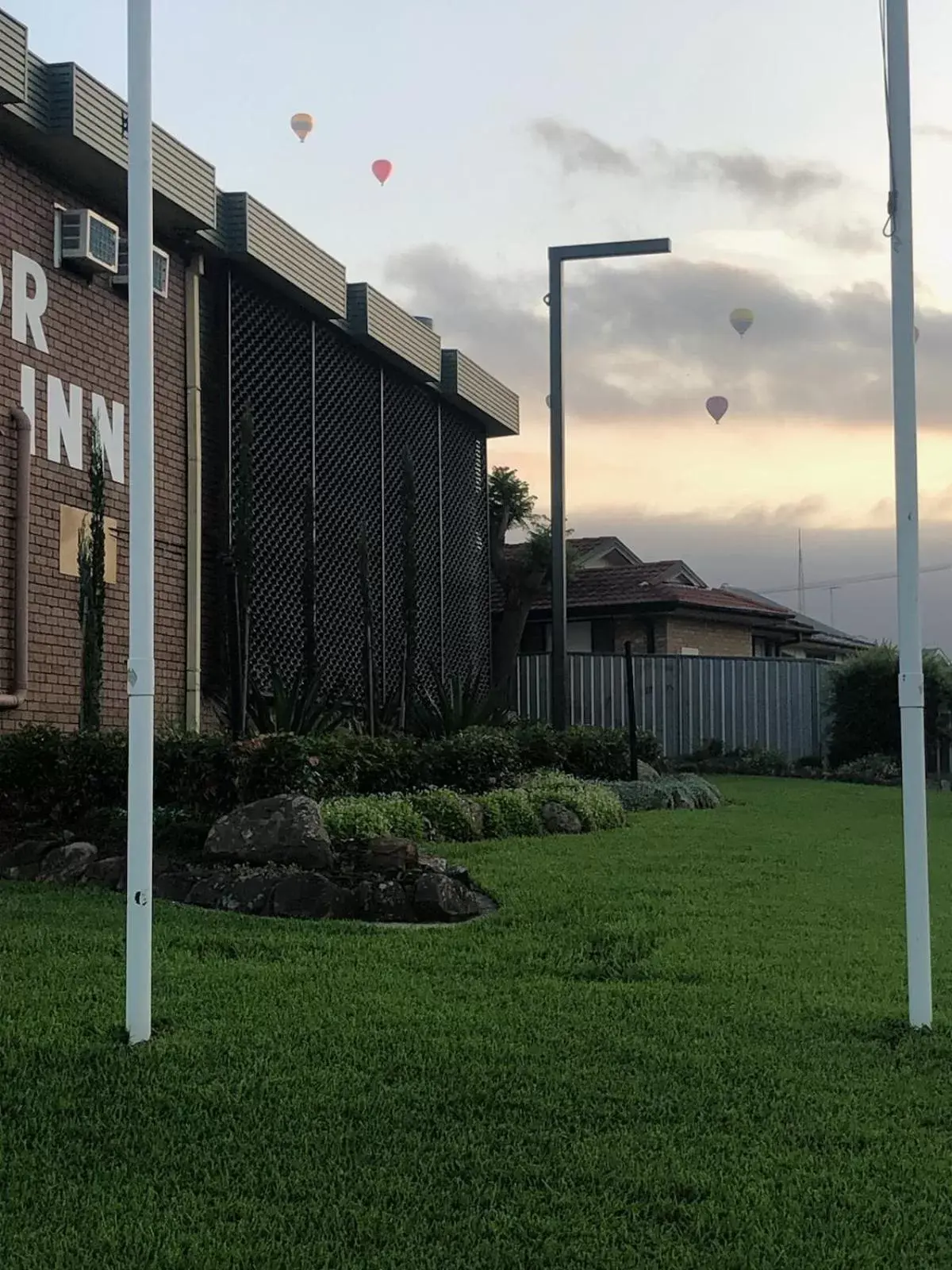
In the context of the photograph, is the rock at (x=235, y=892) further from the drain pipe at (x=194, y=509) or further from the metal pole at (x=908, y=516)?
the drain pipe at (x=194, y=509)

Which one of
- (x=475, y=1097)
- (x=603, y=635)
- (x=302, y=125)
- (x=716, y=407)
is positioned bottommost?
(x=475, y=1097)

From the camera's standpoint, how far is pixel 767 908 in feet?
22.8

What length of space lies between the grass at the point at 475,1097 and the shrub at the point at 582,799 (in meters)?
3.71

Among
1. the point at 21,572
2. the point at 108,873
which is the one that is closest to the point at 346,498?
the point at 21,572

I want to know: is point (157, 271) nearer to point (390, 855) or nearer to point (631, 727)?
point (631, 727)

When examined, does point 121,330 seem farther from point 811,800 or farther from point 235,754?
point 811,800

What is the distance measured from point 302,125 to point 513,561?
13395 mm

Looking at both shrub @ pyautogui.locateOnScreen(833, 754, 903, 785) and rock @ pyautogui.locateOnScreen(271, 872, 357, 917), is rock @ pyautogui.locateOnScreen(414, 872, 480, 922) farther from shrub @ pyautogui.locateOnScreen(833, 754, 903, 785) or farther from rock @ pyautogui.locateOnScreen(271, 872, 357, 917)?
shrub @ pyautogui.locateOnScreen(833, 754, 903, 785)

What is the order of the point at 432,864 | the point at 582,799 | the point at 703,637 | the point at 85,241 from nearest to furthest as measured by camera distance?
the point at 432,864 → the point at 582,799 → the point at 85,241 → the point at 703,637

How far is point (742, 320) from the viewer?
48.4ft

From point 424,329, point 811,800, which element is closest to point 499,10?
point 811,800

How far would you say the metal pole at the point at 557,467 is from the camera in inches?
608

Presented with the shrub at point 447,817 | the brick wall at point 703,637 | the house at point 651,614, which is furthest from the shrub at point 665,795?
the brick wall at point 703,637

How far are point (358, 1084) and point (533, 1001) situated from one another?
43.6 inches
